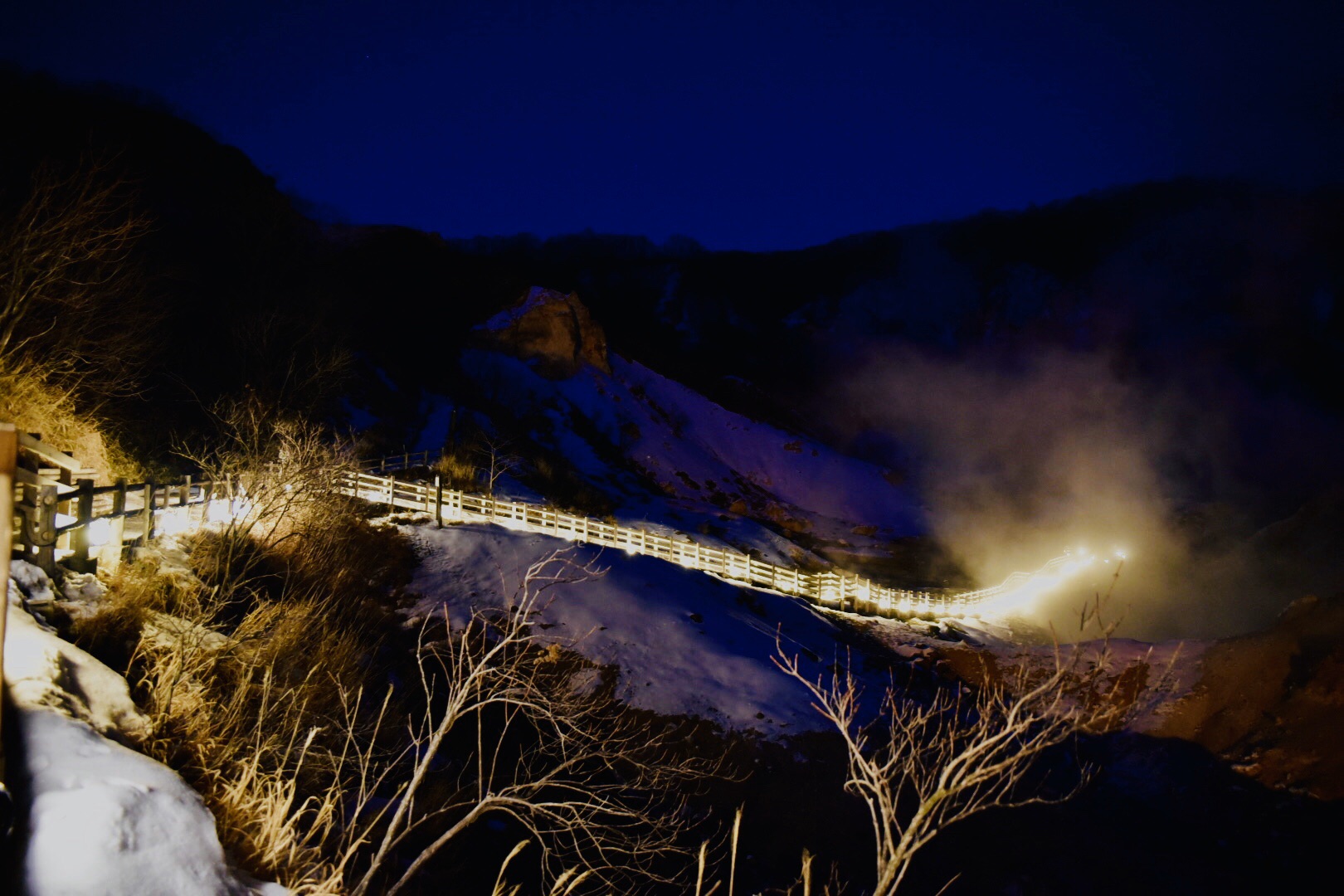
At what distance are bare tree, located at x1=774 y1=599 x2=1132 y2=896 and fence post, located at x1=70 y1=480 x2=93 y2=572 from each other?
871 centimetres

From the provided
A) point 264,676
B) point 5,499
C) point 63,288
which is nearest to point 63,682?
point 5,499

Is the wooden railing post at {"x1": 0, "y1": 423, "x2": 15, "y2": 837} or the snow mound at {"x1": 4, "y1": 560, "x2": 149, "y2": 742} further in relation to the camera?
the snow mound at {"x1": 4, "y1": 560, "x2": 149, "y2": 742}

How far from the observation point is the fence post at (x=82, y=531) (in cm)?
797

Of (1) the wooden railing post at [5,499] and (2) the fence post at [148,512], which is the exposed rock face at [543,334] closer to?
(2) the fence post at [148,512]

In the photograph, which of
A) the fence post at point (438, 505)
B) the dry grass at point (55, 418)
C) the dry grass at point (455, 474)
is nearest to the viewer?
the dry grass at point (55, 418)

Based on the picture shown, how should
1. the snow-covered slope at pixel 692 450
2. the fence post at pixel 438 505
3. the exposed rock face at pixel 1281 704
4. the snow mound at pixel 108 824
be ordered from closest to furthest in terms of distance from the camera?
the snow mound at pixel 108 824, the exposed rock face at pixel 1281 704, the fence post at pixel 438 505, the snow-covered slope at pixel 692 450

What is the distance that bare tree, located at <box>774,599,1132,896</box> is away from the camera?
13.3ft

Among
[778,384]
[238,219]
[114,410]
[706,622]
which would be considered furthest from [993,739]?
[778,384]

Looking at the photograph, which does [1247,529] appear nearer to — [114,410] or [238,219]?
[114,410]

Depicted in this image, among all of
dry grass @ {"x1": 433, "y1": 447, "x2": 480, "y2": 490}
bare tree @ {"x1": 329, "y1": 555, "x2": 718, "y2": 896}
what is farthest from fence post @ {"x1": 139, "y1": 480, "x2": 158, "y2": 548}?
dry grass @ {"x1": 433, "y1": 447, "x2": 480, "y2": 490}

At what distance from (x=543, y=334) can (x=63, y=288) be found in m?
24.2

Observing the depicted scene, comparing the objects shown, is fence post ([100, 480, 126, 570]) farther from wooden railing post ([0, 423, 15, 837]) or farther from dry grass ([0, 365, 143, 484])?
wooden railing post ([0, 423, 15, 837])

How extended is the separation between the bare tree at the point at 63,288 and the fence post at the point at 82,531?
508 centimetres

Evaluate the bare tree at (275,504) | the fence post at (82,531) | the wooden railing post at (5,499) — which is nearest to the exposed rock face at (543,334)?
the bare tree at (275,504)
